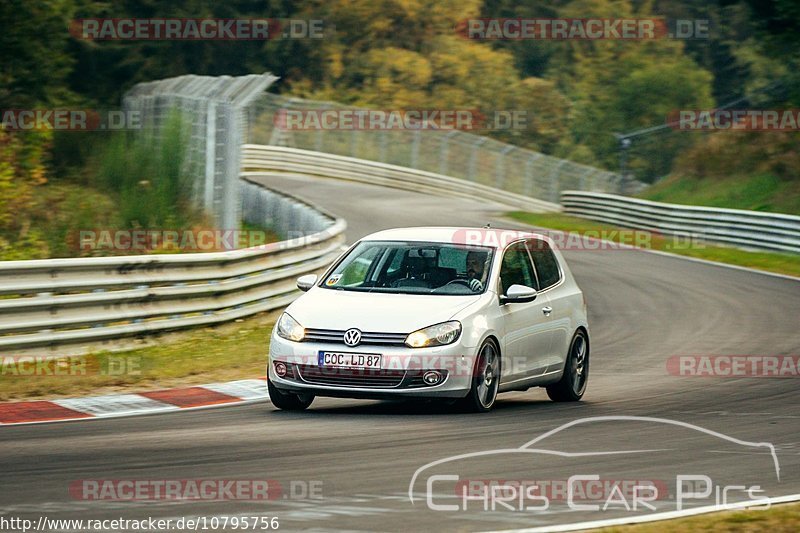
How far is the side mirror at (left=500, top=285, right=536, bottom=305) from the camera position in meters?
11.5

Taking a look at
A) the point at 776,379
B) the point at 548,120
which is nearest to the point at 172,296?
the point at 776,379

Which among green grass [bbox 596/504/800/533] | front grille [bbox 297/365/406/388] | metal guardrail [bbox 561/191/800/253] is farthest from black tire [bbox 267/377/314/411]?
metal guardrail [bbox 561/191/800/253]

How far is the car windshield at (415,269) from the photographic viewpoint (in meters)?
11.5

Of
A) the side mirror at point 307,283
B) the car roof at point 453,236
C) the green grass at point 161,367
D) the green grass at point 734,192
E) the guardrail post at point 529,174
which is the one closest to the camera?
the side mirror at point 307,283

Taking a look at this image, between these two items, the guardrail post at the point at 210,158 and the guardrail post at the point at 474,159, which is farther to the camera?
the guardrail post at the point at 474,159

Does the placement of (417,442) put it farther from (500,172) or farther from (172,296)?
(500,172)

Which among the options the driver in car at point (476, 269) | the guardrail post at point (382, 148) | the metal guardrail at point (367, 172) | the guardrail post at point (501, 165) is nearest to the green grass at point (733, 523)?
the driver in car at point (476, 269)

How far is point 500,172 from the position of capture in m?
50.8

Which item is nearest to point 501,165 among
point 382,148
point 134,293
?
point 382,148

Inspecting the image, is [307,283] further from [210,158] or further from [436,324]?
[210,158]

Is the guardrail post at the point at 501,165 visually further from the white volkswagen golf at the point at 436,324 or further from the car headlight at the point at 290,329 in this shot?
the car headlight at the point at 290,329

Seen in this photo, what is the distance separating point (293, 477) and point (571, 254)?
76.2ft

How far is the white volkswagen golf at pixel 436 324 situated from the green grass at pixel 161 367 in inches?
80.9

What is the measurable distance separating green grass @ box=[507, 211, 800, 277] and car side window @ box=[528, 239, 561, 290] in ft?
50.3
